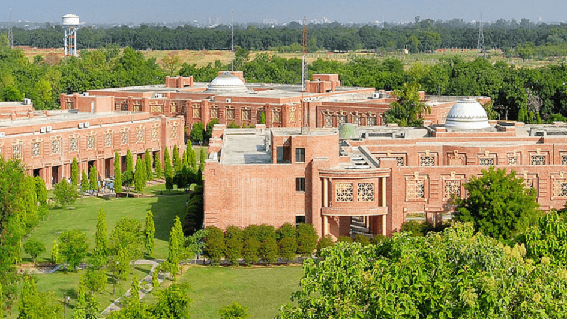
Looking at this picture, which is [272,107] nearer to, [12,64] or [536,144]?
[536,144]

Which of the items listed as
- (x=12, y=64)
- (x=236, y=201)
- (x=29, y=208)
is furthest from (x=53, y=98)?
(x=236, y=201)

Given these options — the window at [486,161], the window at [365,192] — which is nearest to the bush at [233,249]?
the window at [365,192]

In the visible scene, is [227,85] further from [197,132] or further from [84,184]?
[84,184]

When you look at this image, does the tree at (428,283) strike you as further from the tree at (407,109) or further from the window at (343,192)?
the tree at (407,109)

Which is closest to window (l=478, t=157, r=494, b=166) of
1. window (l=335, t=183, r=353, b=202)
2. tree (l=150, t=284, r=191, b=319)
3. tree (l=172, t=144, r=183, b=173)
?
window (l=335, t=183, r=353, b=202)

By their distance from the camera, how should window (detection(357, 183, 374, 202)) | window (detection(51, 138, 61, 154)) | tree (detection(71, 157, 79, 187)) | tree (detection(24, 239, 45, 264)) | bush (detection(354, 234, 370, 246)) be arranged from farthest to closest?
window (detection(51, 138, 61, 154)) → tree (detection(71, 157, 79, 187)) → window (detection(357, 183, 374, 202)) → bush (detection(354, 234, 370, 246)) → tree (detection(24, 239, 45, 264))

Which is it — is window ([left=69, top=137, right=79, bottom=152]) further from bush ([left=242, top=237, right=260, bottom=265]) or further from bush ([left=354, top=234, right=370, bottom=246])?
bush ([left=354, top=234, right=370, bottom=246])
